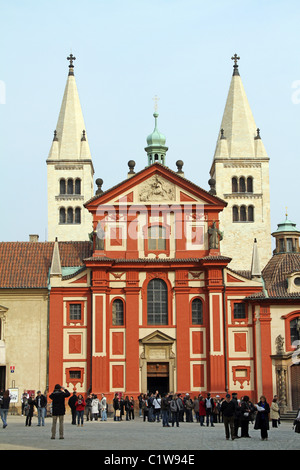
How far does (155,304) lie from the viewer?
171 ft

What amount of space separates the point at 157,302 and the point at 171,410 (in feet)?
50.6

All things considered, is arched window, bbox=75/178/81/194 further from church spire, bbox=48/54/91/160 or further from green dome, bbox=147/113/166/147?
green dome, bbox=147/113/166/147

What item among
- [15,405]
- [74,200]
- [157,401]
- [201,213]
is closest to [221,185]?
[74,200]

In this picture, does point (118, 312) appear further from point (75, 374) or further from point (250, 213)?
point (250, 213)

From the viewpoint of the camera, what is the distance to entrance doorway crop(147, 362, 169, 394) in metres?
51.2

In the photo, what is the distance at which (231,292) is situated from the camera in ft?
171

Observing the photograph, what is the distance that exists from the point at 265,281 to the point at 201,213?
19.9ft

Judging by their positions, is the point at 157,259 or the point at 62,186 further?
the point at 62,186

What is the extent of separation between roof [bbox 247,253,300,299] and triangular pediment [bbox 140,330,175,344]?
5.74 metres

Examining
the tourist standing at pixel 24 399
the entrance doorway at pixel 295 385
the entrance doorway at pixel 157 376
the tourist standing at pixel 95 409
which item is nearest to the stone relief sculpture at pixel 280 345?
the entrance doorway at pixel 295 385

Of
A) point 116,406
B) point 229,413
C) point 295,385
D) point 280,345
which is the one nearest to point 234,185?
point 280,345

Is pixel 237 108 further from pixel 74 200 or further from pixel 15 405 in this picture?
pixel 15 405

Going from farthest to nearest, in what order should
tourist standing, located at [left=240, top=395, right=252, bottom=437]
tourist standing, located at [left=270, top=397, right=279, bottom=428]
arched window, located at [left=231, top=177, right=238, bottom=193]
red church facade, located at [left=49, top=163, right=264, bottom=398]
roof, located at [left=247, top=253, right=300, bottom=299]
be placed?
arched window, located at [left=231, top=177, right=238, bottom=193]
roof, located at [left=247, top=253, right=300, bottom=299]
red church facade, located at [left=49, top=163, right=264, bottom=398]
tourist standing, located at [left=270, top=397, right=279, bottom=428]
tourist standing, located at [left=240, top=395, right=252, bottom=437]

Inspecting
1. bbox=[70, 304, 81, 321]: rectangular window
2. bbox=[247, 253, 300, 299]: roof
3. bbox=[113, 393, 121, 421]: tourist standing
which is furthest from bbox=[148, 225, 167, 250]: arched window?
bbox=[113, 393, 121, 421]: tourist standing
